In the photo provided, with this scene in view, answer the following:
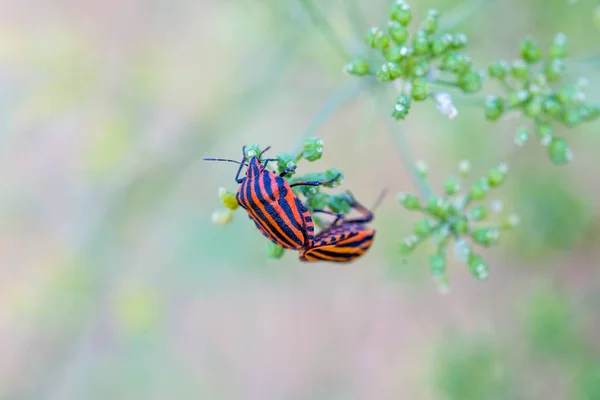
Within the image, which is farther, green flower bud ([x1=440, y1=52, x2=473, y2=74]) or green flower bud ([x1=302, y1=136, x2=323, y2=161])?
green flower bud ([x1=440, y1=52, x2=473, y2=74])

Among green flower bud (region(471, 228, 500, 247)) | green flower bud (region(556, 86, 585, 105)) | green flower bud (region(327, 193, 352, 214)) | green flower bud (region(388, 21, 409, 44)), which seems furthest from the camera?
green flower bud (region(471, 228, 500, 247))

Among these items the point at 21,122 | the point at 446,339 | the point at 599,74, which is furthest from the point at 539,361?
the point at 21,122

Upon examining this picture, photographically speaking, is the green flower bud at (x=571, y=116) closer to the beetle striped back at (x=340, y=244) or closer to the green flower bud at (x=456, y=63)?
the green flower bud at (x=456, y=63)

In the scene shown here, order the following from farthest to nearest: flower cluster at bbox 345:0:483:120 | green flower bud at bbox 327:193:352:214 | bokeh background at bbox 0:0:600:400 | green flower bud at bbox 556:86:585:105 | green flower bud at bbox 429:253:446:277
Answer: bokeh background at bbox 0:0:600:400, green flower bud at bbox 429:253:446:277, green flower bud at bbox 556:86:585:105, green flower bud at bbox 327:193:352:214, flower cluster at bbox 345:0:483:120

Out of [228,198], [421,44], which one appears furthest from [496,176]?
[228,198]

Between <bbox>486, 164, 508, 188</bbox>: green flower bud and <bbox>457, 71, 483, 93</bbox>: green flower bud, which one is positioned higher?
<bbox>457, 71, 483, 93</bbox>: green flower bud

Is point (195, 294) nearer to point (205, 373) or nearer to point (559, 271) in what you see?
point (205, 373)

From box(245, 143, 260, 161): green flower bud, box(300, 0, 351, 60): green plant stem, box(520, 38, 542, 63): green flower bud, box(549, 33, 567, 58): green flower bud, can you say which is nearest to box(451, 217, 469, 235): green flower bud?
box(520, 38, 542, 63): green flower bud

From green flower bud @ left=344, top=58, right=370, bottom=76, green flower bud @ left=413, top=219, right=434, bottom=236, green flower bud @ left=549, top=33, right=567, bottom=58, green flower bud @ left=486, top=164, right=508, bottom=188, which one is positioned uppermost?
green flower bud @ left=344, top=58, right=370, bottom=76

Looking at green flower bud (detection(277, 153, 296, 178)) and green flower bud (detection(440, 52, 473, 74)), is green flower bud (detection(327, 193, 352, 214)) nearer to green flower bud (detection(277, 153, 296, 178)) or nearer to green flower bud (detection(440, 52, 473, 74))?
green flower bud (detection(277, 153, 296, 178))
